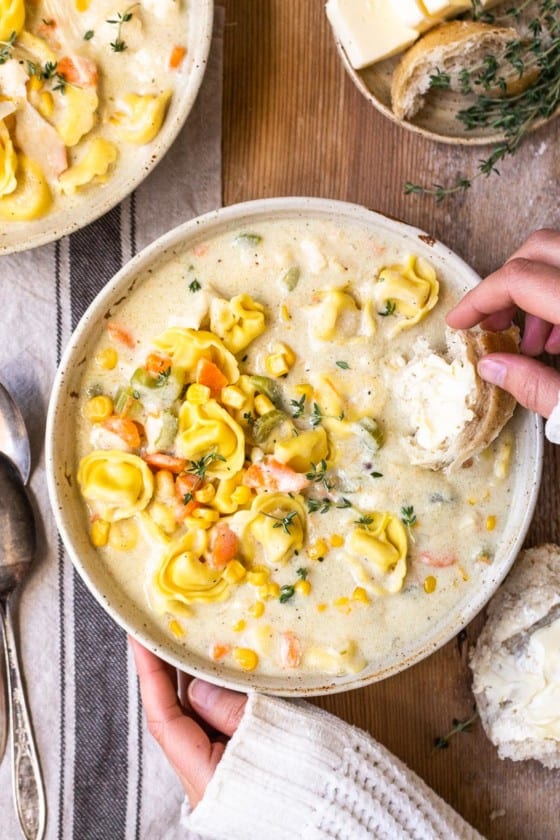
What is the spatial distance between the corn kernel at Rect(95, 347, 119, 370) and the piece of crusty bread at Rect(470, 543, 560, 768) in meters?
1.40

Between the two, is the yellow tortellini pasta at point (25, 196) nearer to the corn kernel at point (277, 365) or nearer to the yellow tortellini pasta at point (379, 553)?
the corn kernel at point (277, 365)

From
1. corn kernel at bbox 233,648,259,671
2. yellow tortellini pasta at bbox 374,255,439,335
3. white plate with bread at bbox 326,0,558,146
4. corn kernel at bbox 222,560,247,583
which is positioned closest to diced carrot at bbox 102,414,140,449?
corn kernel at bbox 222,560,247,583

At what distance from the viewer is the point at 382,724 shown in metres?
2.98

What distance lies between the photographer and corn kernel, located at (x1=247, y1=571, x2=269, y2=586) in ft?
8.45

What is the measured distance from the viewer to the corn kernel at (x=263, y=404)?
2.56 metres

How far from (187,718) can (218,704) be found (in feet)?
0.34

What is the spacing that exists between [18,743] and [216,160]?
1956mm

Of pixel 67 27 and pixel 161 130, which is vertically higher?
pixel 67 27

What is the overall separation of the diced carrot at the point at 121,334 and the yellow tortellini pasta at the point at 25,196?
16.1 inches

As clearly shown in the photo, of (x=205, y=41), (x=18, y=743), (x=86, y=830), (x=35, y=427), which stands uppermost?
(x=205, y=41)

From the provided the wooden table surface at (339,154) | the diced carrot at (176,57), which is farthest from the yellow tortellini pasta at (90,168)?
the wooden table surface at (339,154)

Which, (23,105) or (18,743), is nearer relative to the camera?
(23,105)

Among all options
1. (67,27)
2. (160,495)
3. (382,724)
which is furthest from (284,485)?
(67,27)

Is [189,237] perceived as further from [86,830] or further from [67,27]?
[86,830]
